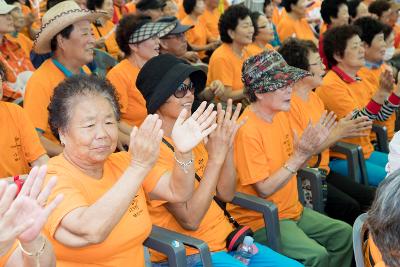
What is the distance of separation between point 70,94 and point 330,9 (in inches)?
205

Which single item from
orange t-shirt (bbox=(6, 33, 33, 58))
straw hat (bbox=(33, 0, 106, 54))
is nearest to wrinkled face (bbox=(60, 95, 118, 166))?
straw hat (bbox=(33, 0, 106, 54))

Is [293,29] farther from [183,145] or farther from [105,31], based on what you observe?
[183,145]

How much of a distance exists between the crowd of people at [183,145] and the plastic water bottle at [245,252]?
0.09ft

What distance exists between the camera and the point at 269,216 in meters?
2.73

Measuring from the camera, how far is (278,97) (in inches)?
115

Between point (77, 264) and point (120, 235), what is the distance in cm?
17

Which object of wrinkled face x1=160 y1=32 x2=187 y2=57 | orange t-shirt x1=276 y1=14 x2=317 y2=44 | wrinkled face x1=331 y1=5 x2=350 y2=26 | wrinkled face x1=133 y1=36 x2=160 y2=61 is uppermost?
wrinkled face x1=133 y1=36 x2=160 y2=61

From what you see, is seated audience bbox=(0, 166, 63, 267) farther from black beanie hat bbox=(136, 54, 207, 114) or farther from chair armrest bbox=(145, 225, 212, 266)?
black beanie hat bbox=(136, 54, 207, 114)

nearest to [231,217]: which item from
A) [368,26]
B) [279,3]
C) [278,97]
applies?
[278,97]

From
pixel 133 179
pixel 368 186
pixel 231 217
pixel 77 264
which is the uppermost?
pixel 133 179

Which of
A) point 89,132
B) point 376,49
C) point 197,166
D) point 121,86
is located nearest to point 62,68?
point 121,86

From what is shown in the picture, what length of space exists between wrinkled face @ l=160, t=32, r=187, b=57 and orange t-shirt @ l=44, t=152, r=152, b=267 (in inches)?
104

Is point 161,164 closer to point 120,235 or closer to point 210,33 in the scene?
point 120,235

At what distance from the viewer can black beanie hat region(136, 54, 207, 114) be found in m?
2.46
